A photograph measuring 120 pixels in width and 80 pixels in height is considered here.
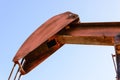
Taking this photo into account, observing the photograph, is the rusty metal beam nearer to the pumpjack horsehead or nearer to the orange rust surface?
the pumpjack horsehead

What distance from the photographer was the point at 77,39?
596 cm

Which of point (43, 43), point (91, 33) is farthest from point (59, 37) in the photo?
point (91, 33)

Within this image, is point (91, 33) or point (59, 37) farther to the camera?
point (59, 37)

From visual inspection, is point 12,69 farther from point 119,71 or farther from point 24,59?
point 119,71

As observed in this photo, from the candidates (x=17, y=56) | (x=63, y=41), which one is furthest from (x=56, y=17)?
(x=17, y=56)

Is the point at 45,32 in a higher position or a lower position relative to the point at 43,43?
higher

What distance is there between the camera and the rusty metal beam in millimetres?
5573

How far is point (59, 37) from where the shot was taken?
613 centimetres

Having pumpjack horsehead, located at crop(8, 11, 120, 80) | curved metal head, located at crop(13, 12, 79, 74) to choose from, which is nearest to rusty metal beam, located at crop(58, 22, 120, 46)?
pumpjack horsehead, located at crop(8, 11, 120, 80)

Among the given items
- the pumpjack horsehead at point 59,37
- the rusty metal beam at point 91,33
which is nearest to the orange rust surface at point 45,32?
the pumpjack horsehead at point 59,37

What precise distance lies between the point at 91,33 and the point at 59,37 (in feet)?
2.38

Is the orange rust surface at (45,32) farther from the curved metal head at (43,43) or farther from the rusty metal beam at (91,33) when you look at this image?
the rusty metal beam at (91,33)

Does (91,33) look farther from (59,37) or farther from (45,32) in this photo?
(45,32)

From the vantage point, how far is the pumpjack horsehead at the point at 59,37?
569 cm
